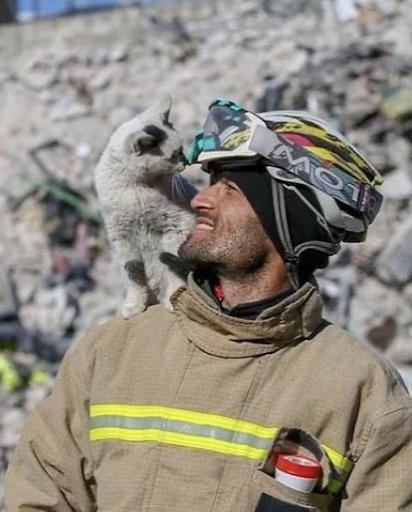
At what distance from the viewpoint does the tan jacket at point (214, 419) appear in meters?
2.44

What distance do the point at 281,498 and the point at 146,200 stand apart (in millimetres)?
1313

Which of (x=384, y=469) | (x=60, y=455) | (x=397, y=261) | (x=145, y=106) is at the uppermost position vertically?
(x=384, y=469)

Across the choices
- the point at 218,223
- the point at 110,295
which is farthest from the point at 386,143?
the point at 218,223

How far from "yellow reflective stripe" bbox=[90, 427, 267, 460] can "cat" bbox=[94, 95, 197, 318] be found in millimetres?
648

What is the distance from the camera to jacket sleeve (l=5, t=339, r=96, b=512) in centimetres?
265

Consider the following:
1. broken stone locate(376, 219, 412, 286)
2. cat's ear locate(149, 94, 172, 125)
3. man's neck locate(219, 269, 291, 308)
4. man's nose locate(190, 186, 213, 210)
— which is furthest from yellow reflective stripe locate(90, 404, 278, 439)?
broken stone locate(376, 219, 412, 286)

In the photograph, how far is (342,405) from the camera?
8.11ft

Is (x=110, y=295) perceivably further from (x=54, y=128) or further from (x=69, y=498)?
(x=69, y=498)

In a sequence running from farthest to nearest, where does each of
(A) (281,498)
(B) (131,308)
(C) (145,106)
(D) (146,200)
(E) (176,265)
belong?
(C) (145,106), (D) (146,200), (E) (176,265), (B) (131,308), (A) (281,498)

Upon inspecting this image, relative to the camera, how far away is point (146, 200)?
11.5 ft

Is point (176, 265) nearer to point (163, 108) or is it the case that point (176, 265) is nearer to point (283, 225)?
point (283, 225)

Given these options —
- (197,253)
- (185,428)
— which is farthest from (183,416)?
(197,253)

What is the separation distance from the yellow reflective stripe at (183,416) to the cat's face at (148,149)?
3.39 ft

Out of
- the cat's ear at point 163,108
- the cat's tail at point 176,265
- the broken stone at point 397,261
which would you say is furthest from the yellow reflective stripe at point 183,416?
the broken stone at point 397,261
